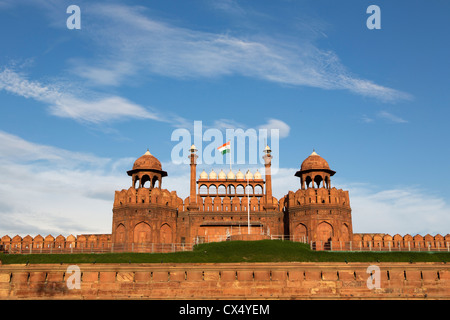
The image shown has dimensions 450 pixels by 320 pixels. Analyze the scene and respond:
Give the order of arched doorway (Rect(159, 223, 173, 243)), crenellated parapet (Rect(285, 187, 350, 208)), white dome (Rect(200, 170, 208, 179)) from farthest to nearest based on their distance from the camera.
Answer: white dome (Rect(200, 170, 208, 179)) < arched doorway (Rect(159, 223, 173, 243)) < crenellated parapet (Rect(285, 187, 350, 208))

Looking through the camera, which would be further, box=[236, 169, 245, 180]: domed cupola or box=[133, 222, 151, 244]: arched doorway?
box=[236, 169, 245, 180]: domed cupola

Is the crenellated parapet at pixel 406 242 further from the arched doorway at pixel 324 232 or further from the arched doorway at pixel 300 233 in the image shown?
the arched doorway at pixel 300 233

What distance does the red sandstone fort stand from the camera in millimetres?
53750

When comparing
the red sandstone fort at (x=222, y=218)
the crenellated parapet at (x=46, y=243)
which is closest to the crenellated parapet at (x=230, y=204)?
the red sandstone fort at (x=222, y=218)

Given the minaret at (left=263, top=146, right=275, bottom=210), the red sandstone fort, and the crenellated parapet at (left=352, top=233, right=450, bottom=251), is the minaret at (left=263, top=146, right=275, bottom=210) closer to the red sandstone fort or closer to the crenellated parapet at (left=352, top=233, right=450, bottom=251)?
the red sandstone fort

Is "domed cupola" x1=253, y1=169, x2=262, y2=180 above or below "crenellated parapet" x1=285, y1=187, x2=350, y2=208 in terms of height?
above

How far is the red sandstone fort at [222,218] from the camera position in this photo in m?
53.8

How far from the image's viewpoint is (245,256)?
4372 cm

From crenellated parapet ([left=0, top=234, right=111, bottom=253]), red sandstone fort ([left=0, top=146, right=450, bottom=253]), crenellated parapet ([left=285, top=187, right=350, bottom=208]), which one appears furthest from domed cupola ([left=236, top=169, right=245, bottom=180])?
crenellated parapet ([left=0, top=234, right=111, bottom=253])

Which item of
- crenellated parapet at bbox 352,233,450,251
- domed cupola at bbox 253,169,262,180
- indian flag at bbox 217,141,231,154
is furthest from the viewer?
domed cupola at bbox 253,169,262,180

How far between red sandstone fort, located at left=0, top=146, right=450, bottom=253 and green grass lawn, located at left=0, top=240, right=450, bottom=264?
4783mm

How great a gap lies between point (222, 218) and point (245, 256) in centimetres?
1588
